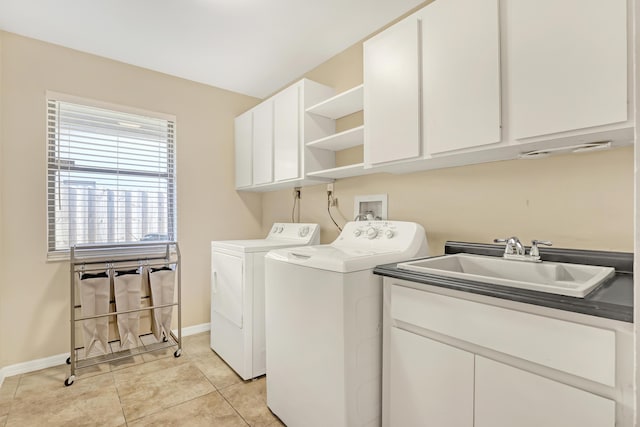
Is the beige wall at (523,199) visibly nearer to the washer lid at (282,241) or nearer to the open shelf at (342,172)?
the open shelf at (342,172)

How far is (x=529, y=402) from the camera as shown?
94 centimetres

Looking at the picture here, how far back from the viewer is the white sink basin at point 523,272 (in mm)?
974

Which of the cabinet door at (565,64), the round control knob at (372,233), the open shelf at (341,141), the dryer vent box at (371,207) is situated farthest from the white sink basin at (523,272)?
the open shelf at (341,141)

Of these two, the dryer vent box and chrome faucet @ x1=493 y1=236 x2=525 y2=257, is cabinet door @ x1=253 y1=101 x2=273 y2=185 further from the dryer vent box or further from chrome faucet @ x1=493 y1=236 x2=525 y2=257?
chrome faucet @ x1=493 y1=236 x2=525 y2=257

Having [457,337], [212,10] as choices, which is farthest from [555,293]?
[212,10]

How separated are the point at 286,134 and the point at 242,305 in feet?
4.44

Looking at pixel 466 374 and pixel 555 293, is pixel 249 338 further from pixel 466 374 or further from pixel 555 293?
pixel 555 293

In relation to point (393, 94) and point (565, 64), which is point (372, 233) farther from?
point (565, 64)

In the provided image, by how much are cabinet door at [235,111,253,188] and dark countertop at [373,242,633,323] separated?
78.8 inches

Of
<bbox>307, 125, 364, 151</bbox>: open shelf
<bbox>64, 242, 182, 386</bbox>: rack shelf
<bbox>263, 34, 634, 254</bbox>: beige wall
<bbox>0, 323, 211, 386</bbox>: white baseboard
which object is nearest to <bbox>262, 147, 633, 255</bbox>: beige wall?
<bbox>263, 34, 634, 254</bbox>: beige wall

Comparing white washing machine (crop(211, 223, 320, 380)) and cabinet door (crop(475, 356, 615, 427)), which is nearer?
cabinet door (crop(475, 356, 615, 427))

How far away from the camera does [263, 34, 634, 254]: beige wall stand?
1250 millimetres

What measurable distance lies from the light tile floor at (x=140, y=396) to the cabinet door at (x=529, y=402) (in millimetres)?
1166

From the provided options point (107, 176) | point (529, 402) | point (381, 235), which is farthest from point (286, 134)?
point (529, 402)
